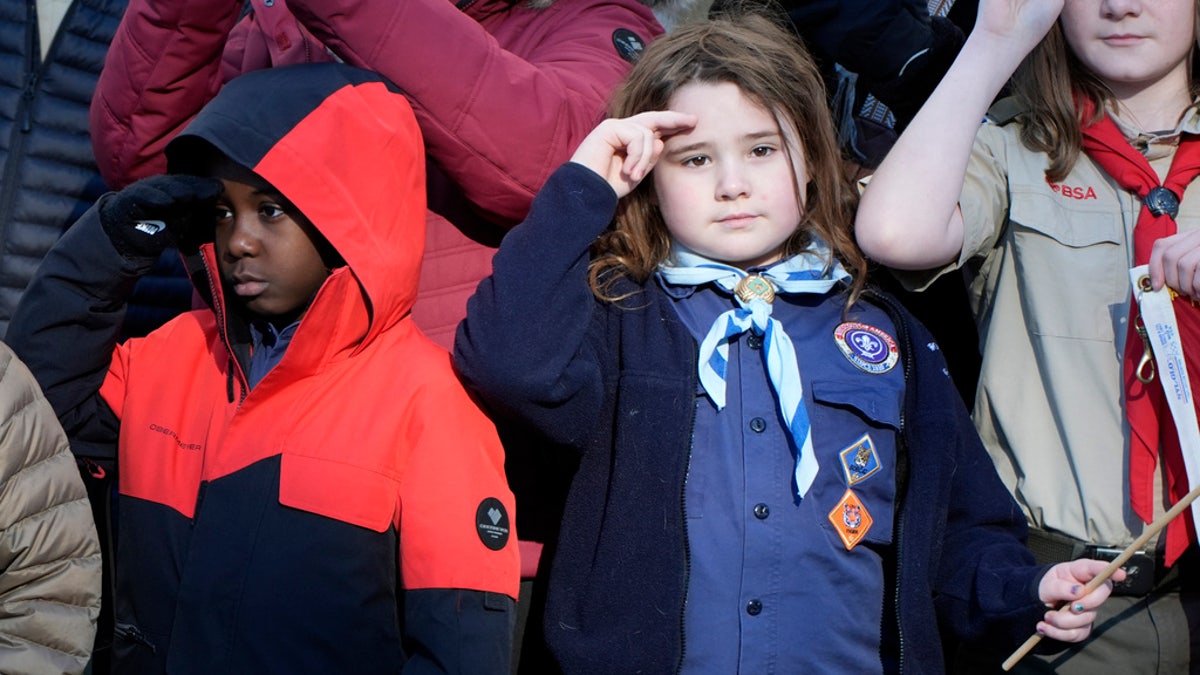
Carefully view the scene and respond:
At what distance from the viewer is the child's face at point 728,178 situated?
264 cm

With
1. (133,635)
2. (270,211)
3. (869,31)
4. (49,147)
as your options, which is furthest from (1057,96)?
(49,147)

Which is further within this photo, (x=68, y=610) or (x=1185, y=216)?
(x=1185, y=216)

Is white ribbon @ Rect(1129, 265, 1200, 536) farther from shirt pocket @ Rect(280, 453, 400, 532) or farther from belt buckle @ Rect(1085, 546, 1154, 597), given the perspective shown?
shirt pocket @ Rect(280, 453, 400, 532)

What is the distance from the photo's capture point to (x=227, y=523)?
256 centimetres

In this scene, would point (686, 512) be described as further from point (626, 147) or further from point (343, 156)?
point (343, 156)

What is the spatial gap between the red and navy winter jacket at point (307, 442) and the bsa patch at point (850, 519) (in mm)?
587

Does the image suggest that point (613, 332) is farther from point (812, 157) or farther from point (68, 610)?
point (68, 610)

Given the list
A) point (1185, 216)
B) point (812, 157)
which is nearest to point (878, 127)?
point (812, 157)

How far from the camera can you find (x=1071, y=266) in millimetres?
2738

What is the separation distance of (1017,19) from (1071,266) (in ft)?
1.59

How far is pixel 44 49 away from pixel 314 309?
1860mm

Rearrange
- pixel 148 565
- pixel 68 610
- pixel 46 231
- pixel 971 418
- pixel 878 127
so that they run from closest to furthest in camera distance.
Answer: pixel 68 610
pixel 148 565
pixel 971 418
pixel 878 127
pixel 46 231

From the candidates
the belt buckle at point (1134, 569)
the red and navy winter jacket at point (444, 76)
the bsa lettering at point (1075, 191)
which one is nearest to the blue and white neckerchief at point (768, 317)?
the red and navy winter jacket at point (444, 76)

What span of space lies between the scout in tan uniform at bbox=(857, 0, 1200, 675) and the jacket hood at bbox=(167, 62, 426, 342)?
865mm
